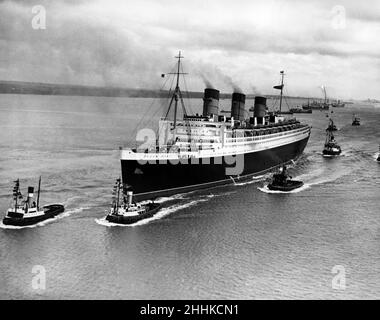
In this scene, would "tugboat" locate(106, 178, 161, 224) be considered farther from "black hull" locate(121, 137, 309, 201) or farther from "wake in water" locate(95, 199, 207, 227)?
"black hull" locate(121, 137, 309, 201)

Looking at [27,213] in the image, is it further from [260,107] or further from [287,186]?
[260,107]

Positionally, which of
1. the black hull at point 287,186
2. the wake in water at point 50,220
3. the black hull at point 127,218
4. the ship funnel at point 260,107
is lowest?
the wake in water at point 50,220

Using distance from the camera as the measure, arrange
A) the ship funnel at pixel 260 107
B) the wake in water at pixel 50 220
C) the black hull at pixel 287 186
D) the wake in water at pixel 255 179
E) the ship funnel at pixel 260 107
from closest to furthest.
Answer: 1. the wake in water at pixel 50 220
2. the black hull at pixel 287 186
3. the wake in water at pixel 255 179
4. the ship funnel at pixel 260 107
5. the ship funnel at pixel 260 107

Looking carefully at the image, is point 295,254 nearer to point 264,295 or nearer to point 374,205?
point 264,295

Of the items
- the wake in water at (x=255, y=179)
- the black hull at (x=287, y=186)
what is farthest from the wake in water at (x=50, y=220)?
the black hull at (x=287, y=186)

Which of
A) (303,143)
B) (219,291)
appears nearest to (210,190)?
(219,291)

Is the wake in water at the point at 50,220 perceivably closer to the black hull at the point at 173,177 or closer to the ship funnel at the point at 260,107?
the black hull at the point at 173,177
